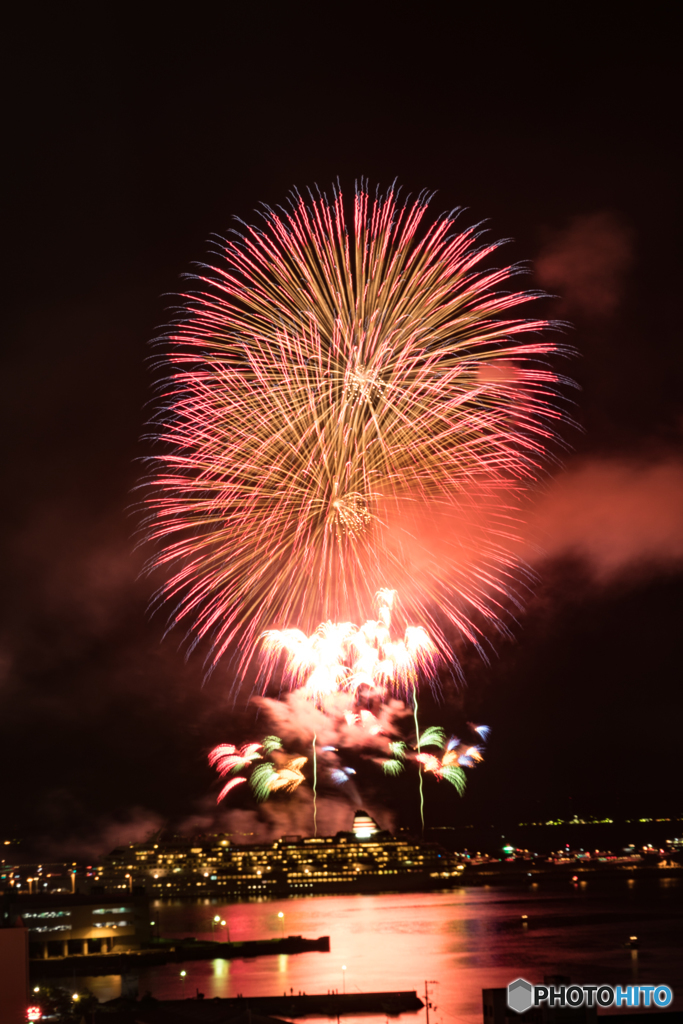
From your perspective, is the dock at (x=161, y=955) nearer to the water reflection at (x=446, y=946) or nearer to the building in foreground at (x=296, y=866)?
the water reflection at (x=446, y=946)

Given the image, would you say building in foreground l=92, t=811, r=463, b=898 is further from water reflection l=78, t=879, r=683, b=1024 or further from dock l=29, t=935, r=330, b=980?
dock l=29, t=935, r=330, b=980

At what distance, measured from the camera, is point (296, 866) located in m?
85.9

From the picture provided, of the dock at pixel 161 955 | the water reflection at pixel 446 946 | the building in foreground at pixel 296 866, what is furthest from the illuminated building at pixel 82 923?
the building in foreground at pixel 296 866

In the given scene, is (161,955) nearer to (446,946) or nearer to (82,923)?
(82,923)

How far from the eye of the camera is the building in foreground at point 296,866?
280 feet

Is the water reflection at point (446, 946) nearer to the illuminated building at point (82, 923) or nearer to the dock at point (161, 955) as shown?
the dock at point (161, 955)

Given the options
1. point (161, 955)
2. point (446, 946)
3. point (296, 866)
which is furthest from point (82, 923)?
point (296, 866)

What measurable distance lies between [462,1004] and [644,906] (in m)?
44.7

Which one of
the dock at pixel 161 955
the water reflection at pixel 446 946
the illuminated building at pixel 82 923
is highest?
the illuminated building at pixel 82 923

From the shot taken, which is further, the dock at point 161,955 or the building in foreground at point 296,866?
the building in foreground at point 296,866

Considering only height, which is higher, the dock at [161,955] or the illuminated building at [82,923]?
the illuminated building at [82,923]

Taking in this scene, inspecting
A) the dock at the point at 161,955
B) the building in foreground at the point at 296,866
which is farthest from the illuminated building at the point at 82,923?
the building in foreground at the point at 296,866

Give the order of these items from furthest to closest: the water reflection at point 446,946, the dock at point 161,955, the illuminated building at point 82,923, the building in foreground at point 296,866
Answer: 1. the building in foreground at point 296,866
2. the illuminated building at point 82,923
3. the dock at point 161,955
4. the water reflection at point 446,946

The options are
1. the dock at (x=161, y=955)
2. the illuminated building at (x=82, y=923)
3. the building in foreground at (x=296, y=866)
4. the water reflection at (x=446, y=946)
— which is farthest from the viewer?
the building in foreground at (x=296, y=866)
